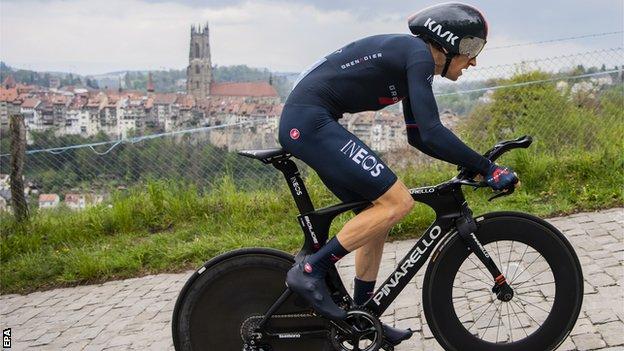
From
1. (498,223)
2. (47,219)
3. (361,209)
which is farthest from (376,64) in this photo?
(47,219)

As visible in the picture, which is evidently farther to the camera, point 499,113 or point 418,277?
point 499,113

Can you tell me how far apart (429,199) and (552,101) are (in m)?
6.32

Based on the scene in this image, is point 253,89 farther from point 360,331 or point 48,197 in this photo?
point 360,331

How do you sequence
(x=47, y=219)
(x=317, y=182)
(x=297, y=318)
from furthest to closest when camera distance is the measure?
(x=47, y=219) → (x=317, y=182) → (x=297, y=318)

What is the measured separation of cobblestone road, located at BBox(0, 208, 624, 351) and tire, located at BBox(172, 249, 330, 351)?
896mm

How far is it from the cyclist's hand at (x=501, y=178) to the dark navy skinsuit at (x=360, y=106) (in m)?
0.05

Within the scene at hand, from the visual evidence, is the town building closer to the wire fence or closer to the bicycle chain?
the wire fence

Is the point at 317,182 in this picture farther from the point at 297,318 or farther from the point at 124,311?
the point at 297,318

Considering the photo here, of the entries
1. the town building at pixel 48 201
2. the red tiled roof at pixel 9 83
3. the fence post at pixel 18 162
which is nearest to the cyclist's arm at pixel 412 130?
the fence post at pixel 18 162

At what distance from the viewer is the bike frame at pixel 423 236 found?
338 cm

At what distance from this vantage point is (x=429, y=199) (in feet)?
11.1

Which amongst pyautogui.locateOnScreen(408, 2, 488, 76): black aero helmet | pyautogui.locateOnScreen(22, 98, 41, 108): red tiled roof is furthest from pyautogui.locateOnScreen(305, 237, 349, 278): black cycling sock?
pyautogui.locateOnScreen(22, 98, 41, 108): red tiled roof

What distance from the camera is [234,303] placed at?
3.59 meters

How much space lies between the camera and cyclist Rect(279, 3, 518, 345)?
3.11 m
